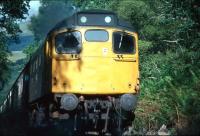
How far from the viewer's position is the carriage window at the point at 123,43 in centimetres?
1407

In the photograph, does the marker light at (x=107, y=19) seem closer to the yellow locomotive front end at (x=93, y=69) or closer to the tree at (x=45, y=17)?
the yellow locomotive front end at (x=93, y=69)

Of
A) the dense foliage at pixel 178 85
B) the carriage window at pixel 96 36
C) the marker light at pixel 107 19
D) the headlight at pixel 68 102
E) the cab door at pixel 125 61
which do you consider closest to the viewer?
the dense foliage at pixel 178 85

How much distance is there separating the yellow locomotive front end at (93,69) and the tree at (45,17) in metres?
78.3

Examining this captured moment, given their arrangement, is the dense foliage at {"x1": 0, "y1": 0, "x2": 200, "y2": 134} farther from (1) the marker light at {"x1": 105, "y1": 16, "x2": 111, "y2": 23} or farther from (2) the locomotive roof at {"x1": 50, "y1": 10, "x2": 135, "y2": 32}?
(1) the marker light at {"x1": 105, "y1": 16, "x2": 111, "y2": 23}

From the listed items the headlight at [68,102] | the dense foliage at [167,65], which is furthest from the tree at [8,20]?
the headlight at [68,102]

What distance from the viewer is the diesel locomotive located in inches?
527

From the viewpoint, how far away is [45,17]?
103 metres

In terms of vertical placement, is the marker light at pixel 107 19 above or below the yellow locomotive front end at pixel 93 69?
above

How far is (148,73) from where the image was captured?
2075cm

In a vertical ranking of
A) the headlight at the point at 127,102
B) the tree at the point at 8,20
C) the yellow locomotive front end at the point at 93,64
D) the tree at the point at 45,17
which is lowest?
the headlight at the point at 127,102

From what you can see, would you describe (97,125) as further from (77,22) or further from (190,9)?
(190,9)

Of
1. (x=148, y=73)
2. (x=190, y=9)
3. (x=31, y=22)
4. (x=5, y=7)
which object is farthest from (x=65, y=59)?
(x=31, y=22)

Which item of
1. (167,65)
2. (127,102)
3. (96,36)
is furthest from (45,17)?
(127,102)

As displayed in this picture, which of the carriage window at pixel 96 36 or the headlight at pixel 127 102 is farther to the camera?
the carriage window at pixel 96 36
